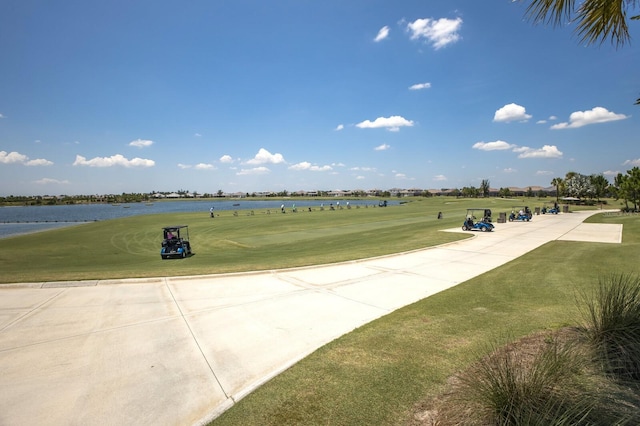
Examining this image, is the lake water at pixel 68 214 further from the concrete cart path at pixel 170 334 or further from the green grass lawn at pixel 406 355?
the green grass lawn at pixel 406 355

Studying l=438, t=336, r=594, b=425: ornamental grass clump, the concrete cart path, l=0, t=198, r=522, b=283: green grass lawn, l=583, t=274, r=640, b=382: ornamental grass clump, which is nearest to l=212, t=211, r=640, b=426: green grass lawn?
the concrete cart path

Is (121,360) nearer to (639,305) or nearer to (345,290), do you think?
(345,290)

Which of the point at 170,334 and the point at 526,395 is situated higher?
the point at 526,395

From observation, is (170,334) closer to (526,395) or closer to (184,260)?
(526,395)

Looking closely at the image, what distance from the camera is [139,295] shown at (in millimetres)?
9727

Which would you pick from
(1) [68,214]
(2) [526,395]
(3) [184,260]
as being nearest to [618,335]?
(2) [526,395]

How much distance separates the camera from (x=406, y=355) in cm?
554

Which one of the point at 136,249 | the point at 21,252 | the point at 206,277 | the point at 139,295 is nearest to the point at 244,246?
the point at 136,249

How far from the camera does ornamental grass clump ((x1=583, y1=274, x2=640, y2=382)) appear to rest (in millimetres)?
4414

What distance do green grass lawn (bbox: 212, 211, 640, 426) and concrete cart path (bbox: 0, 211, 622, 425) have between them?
1.81 feet

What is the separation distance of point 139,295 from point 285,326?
544cm

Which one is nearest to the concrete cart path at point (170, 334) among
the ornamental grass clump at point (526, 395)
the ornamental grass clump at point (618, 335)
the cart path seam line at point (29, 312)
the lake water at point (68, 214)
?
the cart path seam line at point (29, 312)

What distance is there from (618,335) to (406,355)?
3.17 metres

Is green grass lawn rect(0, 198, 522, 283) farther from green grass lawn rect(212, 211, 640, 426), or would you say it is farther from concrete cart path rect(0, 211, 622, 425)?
green grass lawn rect(212, 211, 640, 426)
